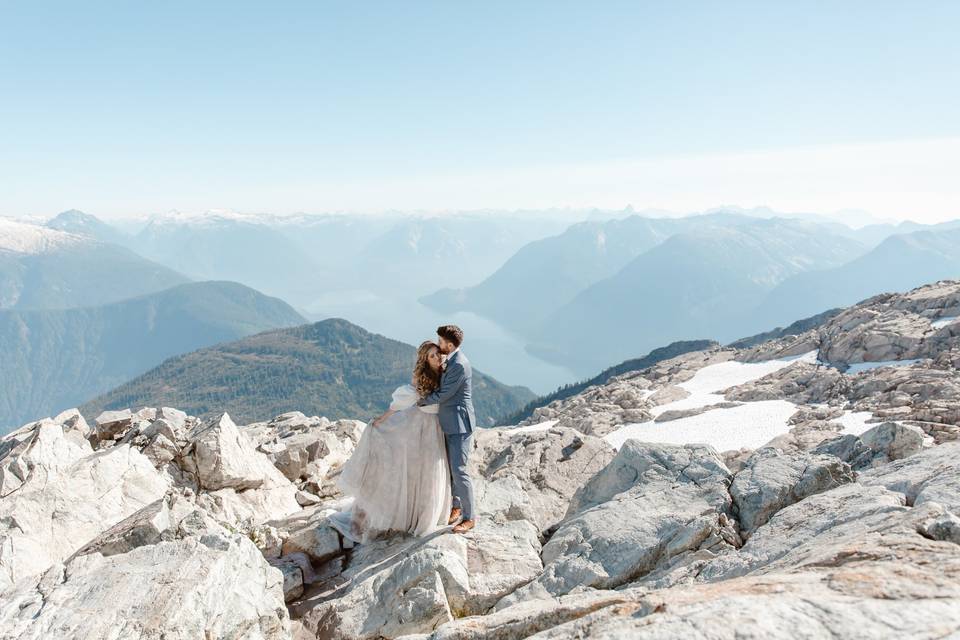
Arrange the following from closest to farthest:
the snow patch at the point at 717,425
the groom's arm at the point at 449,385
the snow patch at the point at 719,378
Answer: the groom's arm at the point at 449,385 → the snow patch at the point at 717,425 → the snow patch at the point at 719,378

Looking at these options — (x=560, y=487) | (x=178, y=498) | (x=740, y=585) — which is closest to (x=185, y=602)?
(x=178, y=498)

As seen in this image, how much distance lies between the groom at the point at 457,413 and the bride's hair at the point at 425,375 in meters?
0.11

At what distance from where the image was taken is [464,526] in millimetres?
9891

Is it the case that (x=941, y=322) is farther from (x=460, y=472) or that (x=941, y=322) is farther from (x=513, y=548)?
(x=460, y=472)

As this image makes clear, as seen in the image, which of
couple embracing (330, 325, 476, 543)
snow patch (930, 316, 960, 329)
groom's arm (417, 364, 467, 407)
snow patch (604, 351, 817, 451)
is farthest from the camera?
snow patch (930, 316, 960, 329)

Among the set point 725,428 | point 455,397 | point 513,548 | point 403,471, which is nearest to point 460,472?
point 403,471

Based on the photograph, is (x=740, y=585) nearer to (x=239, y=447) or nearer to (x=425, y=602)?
(x=425, y=602)

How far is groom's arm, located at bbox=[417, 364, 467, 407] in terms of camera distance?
964 centimetres

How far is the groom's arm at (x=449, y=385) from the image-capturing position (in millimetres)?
9641

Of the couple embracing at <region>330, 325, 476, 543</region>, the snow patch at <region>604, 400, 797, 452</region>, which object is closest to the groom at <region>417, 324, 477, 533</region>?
the couple embracing at <region>330, 325, 476, 543</region>

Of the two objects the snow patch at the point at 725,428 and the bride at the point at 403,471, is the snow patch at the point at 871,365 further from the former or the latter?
the bride at the point at 403,471

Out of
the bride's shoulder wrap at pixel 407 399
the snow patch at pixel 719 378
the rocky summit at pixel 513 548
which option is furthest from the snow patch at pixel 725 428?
the bride's shoulder wrap at pixel 407 399

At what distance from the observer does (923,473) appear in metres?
8.53

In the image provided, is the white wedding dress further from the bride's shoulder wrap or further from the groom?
the groom
